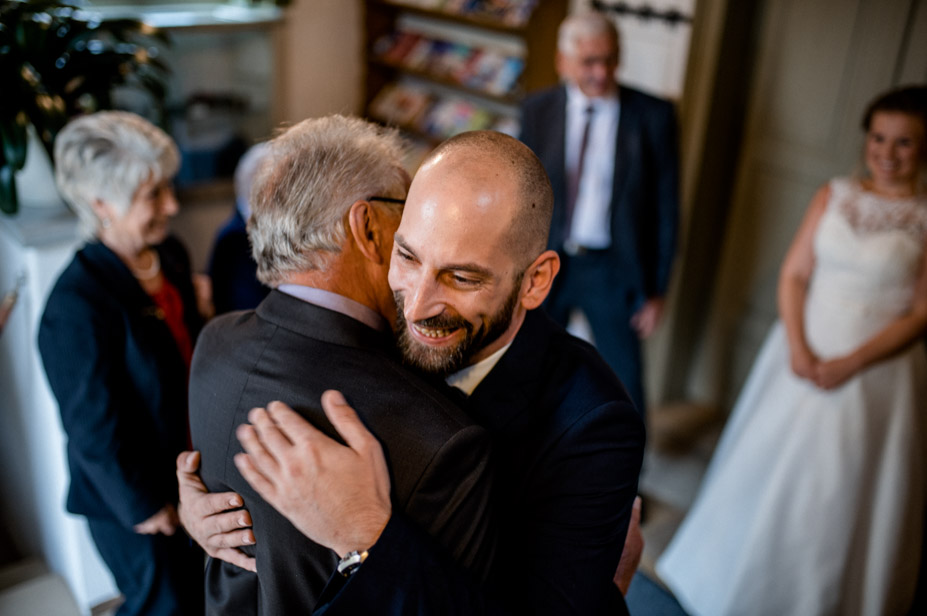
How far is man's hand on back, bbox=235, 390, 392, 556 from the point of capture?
107 centimetres

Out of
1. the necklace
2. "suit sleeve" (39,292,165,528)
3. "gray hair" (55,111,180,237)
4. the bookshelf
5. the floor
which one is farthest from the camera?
the bookshelf

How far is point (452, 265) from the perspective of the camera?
116 centimetres

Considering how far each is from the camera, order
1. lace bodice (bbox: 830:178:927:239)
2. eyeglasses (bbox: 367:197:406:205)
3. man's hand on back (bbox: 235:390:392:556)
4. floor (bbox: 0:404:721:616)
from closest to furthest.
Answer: man's hand on back (bbox: 235:390:392:556) → eyeglasses (bbox: 367:197:406:205) → floor (bbox: 0:404:721:616) → lace bodice (bbox: 830:178:927:239)

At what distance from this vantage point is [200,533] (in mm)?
1326

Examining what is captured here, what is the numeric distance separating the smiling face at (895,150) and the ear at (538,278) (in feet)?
5.81

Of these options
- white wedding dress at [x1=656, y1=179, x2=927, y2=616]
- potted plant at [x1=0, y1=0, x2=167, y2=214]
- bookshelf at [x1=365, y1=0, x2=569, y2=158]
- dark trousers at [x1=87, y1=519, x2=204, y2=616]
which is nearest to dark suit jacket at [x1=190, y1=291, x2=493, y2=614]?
dark trousers at [x1=87, y1=519, x2=204, y2=616]

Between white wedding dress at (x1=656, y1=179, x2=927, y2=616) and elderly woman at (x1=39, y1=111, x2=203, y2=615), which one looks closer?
elderly woman at (x1=39, y1=111, x2=203, y2=615)

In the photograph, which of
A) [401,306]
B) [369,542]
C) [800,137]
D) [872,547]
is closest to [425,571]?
[369,542]

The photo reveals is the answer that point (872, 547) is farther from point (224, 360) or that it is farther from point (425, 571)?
point (224, 360)

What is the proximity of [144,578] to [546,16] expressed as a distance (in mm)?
3191

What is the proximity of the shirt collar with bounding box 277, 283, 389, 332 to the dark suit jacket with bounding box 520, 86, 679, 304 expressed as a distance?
209cm

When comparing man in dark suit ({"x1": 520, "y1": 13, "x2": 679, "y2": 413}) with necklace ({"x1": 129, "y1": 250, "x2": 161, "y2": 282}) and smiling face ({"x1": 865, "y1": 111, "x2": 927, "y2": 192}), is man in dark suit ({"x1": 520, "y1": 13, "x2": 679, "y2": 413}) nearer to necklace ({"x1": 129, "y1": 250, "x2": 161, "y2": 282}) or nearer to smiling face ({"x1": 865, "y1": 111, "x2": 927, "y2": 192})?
smiling face ({"x1": 865, "y1": 111, "x2": 927, "y2": 192})

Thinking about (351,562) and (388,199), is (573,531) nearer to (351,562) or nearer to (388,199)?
(351,562)

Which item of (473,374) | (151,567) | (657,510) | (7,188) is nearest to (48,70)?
(7,188)
